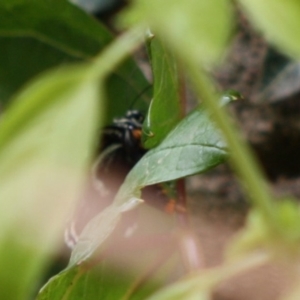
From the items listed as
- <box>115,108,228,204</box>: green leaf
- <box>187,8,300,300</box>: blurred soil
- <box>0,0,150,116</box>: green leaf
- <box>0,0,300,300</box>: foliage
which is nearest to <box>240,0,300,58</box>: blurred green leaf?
<box>0,0,300,300</box>: foliage

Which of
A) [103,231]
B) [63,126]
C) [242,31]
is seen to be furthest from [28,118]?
[242,31]

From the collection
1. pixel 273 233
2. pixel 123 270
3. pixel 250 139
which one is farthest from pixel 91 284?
pixel 250 139

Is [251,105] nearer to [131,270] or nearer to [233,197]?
[233,197]

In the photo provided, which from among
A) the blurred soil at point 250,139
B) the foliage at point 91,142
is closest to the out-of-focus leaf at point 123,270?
the foliage at point 91,142

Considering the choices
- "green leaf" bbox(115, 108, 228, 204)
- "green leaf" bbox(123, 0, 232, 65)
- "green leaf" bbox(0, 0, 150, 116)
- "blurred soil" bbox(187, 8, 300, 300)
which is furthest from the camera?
"blurred soil" bbox(187, 8, 300, 300)

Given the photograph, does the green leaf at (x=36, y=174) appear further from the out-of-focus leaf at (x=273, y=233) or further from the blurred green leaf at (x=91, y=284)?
the blurred green leaf at (x=91, y=284)

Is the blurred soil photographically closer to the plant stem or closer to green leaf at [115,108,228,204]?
green leaf at [115,108,228,204]
